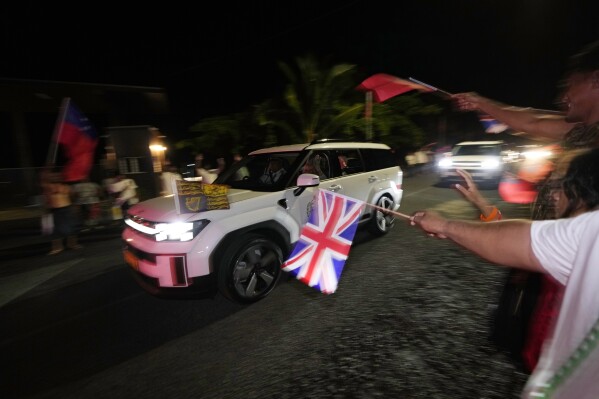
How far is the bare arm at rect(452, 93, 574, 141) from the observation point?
2217 millimetres

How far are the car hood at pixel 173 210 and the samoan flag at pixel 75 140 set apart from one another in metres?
3.47

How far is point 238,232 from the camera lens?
3.81 m

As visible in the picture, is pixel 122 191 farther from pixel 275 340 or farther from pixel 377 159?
pixel 275 340

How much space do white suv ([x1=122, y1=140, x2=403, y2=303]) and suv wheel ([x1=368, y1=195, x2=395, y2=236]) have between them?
3.30 feet

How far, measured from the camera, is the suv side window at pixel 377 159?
6.07 metres

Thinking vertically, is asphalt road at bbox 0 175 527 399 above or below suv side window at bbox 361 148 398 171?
below

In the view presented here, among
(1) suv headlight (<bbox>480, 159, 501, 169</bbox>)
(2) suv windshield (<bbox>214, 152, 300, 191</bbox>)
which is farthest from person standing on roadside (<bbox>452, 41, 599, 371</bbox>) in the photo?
(1) suv headlight (<bbox>480, 159, 501, 169</bbox>)

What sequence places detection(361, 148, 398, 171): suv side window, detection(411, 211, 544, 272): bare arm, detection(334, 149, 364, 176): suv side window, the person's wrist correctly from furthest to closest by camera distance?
detection(361, 148, 398, 171): suv side window < detection(334, 149, 364, 176): suv side window < the person's wrist < detection(411, 211, 544, 272): bare arm

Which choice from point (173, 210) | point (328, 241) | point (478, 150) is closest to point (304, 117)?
point (478, 150)

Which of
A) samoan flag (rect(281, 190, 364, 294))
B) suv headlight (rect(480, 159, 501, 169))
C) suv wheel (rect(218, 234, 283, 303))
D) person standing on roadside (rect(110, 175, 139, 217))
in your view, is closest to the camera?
samoan flag (rect(281, 190, 364, 294))

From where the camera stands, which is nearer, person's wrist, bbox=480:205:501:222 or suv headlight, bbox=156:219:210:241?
person's wrist, bbox=480:205:501:222

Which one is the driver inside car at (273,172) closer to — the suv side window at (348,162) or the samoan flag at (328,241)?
the suv side window at (348,162)

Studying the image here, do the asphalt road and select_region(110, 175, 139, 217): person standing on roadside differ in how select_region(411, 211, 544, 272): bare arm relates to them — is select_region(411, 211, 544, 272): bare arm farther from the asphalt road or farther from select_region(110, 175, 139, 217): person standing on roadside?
select_region(110, 175, 139, 217): person standing on roadside

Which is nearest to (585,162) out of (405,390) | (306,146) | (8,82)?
(405,390)
